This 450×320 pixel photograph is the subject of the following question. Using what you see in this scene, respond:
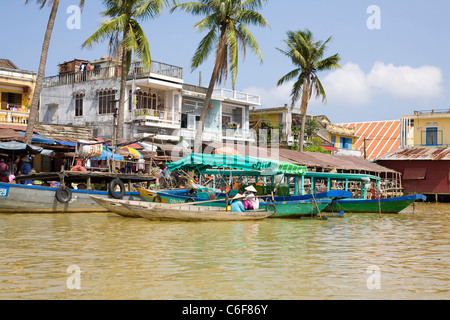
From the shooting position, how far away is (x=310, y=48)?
3281 cm

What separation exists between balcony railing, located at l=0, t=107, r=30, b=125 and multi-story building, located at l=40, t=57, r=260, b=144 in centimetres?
577

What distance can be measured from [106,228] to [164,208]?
87.3 inches

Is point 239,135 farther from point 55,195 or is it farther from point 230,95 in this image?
point 55,195

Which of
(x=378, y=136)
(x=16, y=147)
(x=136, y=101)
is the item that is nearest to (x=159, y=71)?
(x=136, y=101)

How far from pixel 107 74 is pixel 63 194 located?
18.0 metres

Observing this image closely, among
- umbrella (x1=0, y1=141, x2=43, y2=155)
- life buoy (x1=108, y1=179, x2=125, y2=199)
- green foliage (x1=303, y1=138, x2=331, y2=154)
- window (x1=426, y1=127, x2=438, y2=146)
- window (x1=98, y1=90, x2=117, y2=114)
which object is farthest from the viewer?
green foliage (x1=303, y1=138, x2=331, y2=154)

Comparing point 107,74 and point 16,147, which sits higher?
point 107,74

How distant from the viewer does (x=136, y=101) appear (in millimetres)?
33469

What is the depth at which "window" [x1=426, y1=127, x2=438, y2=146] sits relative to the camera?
42.1 meters

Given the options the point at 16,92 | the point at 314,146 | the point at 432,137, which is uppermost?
the point at 16,92

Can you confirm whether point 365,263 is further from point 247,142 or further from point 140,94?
point 247,142

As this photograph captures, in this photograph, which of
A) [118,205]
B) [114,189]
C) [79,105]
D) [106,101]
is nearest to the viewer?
[118,205]

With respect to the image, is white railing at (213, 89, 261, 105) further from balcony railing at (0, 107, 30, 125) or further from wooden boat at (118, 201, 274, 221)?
wooden boat at (118, 201, 274, 221)

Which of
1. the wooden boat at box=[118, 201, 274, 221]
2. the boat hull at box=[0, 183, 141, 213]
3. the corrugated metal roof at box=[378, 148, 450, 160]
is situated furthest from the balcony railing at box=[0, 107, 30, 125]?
the corrugated metal roof at box=[378, 148, 450, 160]
